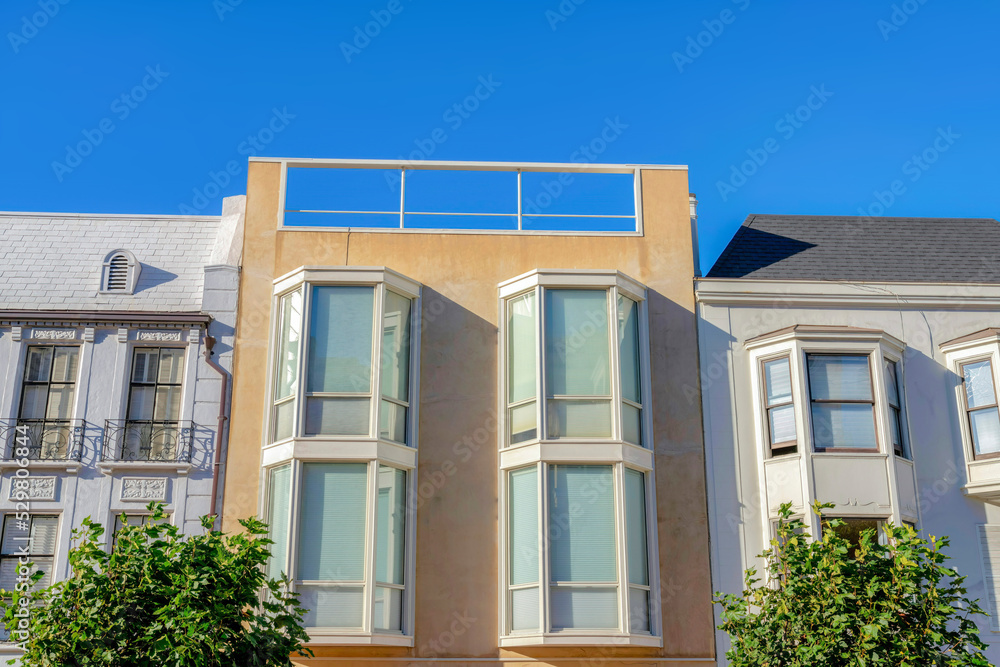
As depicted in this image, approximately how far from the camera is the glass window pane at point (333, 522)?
15.8 meters

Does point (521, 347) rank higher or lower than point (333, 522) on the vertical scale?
higher

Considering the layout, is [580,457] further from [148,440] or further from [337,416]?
[148,440]

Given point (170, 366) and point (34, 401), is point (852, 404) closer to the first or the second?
point (170, 366)

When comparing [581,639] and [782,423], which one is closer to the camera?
[581,639]

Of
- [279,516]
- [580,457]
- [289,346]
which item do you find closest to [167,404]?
[289,346]

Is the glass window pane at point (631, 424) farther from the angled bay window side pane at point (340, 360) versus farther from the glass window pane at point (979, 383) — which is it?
the glass window pane at point (979, 383)

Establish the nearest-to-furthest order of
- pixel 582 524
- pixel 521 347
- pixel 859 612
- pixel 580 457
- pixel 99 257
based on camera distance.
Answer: pixel 859 612 → pixel 582 524 → pixel 580 457 → pixel 521 347 → pixel 99 257

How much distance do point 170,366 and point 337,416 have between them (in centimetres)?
322

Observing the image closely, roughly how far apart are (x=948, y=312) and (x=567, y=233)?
677cm

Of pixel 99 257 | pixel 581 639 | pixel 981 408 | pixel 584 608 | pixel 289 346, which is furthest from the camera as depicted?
pixel 99 257

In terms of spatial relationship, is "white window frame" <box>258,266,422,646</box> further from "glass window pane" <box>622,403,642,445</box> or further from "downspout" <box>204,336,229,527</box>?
"glass window pane" <box>622,403,642,445</box>

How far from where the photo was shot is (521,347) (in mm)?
17484

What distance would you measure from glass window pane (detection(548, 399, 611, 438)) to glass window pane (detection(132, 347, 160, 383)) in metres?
6.58

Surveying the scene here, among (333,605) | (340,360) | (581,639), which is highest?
(340,360)
